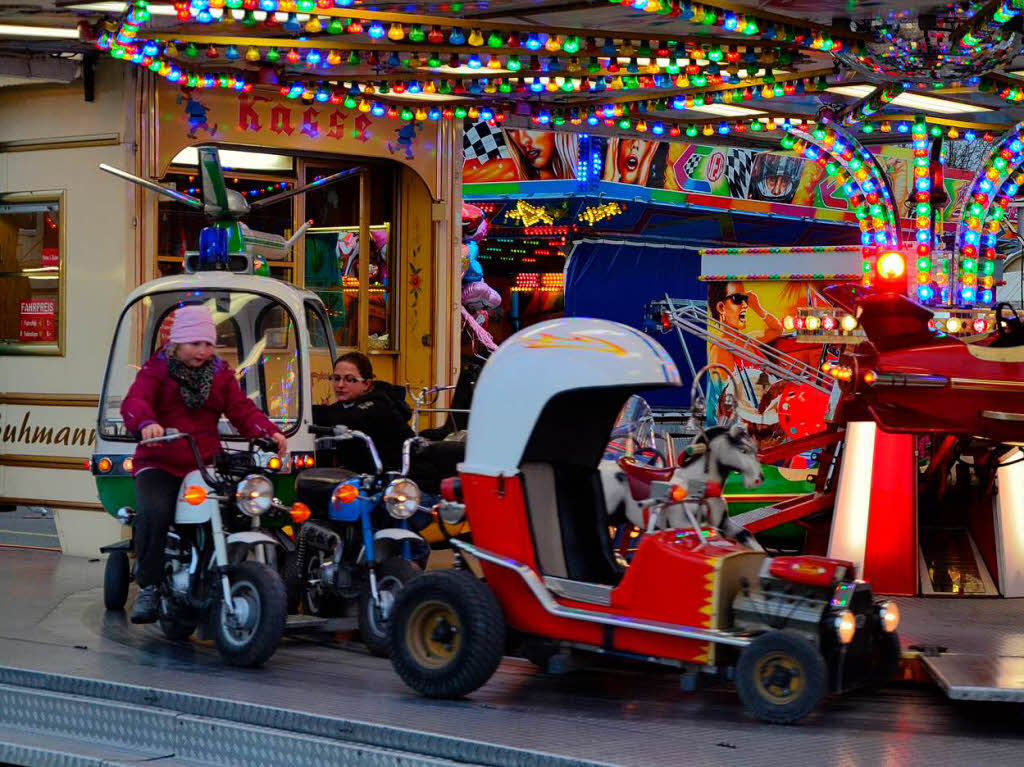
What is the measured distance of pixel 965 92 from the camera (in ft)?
36.0

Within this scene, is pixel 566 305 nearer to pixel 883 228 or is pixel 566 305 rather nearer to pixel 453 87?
pixel 453 87

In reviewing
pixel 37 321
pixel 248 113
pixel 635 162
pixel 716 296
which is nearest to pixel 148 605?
pixel 37 321

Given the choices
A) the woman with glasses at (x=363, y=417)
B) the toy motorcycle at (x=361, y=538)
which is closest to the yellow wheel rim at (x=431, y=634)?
the toy motorcycle at (x=361, y=538)

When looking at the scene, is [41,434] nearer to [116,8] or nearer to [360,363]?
[116,8]

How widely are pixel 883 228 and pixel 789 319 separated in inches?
53.8

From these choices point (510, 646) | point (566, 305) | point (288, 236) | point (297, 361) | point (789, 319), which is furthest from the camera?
point (566, 305)

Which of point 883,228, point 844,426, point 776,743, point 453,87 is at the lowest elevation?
point 776,743

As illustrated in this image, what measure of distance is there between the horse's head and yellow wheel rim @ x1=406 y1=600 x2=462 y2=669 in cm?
182

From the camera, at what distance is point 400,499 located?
22.2 feet

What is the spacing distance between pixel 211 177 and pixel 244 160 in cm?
217

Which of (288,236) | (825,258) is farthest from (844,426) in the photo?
(825,258)

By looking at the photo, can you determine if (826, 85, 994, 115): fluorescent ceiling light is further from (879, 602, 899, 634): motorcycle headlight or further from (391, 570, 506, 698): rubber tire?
(391, 570, 506, 698): rubber tire

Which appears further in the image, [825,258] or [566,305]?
[566,305]

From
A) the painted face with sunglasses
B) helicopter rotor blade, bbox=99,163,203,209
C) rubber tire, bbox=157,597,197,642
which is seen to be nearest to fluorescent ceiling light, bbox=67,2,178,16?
helicopter rotor blade, bbox=99,163,203,209
